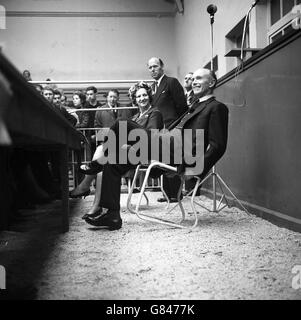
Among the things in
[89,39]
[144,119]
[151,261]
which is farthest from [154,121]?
[89,39]

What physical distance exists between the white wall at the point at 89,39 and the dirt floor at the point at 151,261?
23.4 feet

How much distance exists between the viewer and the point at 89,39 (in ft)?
30.7

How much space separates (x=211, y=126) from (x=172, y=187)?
5.35 ft

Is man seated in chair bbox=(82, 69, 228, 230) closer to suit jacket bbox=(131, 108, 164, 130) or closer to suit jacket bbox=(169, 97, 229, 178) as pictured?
suit jacket bbox=(169, 97, 229, 178)

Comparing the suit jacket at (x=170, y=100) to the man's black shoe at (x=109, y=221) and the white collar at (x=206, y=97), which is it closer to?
the white collar at (x=206, y=97)

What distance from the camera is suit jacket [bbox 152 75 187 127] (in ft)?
12.1

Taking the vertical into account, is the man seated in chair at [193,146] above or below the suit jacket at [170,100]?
below

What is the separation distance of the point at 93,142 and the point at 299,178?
11.4ft

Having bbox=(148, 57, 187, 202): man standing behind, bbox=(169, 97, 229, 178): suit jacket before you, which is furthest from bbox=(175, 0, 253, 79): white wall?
bbox=(169, 97, 229, 178): suit jacket

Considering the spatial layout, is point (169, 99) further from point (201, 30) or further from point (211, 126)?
point (201, 30)

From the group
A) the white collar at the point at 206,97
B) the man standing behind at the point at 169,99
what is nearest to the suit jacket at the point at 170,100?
the man standing behind at the point at 169,99

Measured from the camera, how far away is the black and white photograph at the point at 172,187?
1.36 m

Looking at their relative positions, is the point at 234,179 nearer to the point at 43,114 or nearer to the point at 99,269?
the point at 99,269

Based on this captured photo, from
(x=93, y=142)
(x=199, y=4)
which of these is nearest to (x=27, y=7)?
(x=199, y=4)
